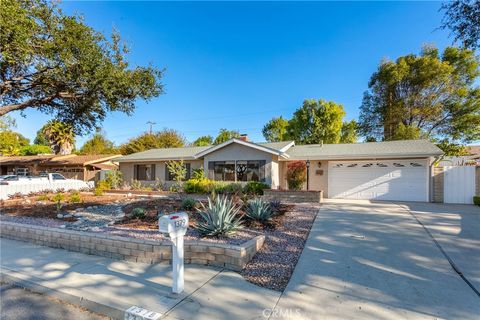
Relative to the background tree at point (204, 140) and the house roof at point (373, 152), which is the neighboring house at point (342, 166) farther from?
the background tree at point (204, 140)

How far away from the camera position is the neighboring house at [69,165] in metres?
23.4

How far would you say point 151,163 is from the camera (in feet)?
61.4

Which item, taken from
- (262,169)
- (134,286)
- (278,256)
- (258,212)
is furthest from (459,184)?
(134,286)

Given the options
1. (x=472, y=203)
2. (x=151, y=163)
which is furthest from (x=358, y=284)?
(x=151, y=163)

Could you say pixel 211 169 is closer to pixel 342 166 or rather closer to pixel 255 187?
pixel 255 187

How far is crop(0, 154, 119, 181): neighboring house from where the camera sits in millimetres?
23406

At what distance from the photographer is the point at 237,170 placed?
1514 cm

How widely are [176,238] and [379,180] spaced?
12.8m

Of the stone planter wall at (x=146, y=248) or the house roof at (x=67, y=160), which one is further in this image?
the house roof at (x=67, y=160)

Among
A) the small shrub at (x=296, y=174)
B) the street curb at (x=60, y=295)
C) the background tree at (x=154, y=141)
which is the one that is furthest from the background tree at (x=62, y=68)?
the background tree at (x=154, y=141)

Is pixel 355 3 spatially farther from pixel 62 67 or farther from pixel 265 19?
pixel 62 67

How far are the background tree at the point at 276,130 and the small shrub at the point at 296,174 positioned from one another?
18.8 meters

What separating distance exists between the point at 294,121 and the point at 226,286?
3024 centimetres

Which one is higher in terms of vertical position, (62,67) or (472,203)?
(62,67)
